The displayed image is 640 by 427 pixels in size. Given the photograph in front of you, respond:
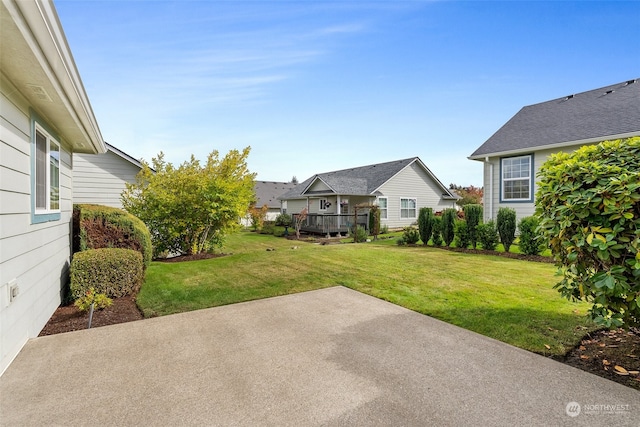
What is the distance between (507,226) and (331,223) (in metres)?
10.3

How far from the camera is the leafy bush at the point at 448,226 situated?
38.7 feet

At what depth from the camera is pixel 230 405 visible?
2248mm

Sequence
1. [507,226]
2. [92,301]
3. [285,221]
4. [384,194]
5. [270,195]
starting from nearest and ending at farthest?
[92,301] → [507,226] → [384,194] → [285,221] → [270,195]

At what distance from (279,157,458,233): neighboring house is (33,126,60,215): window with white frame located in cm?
1459

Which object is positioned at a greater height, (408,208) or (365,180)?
(365,180)

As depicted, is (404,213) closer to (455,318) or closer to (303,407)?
(455,318)

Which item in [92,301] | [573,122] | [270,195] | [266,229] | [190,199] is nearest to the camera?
[92,301]

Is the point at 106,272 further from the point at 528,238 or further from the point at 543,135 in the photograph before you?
the point at 543,135

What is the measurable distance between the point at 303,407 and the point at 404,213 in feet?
70.6

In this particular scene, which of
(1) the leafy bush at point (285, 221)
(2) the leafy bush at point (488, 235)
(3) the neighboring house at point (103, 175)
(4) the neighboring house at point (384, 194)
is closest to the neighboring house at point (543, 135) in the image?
(2) the leafy bush at point (488, 235)

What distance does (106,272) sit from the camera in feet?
16.1

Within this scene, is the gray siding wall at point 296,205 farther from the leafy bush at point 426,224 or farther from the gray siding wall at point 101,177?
the gray siding wall at point 101,177

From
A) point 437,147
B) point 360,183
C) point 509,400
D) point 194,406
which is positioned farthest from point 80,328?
point 437,147

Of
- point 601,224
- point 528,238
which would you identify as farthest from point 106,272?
point 528,238
